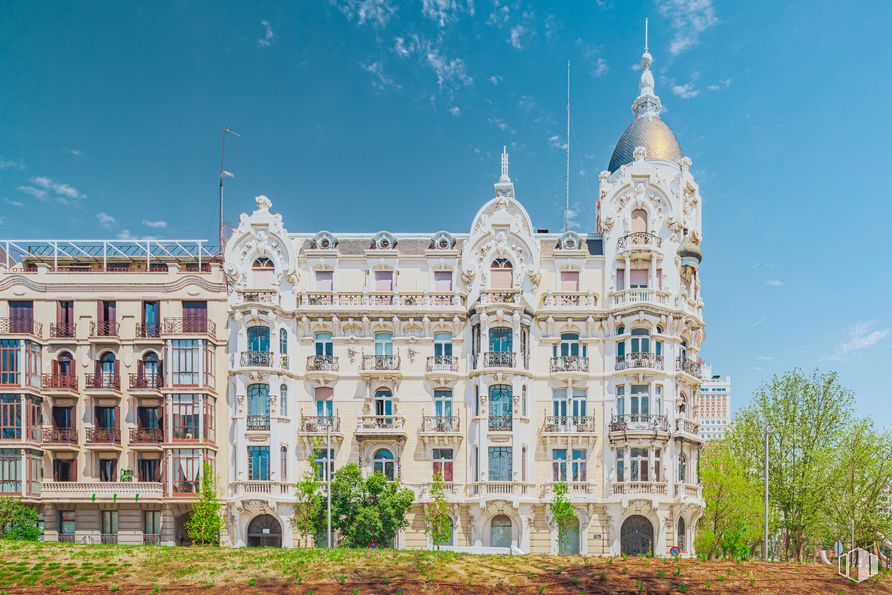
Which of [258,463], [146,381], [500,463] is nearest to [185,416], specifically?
[146,381]

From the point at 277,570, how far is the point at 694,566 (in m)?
20.2

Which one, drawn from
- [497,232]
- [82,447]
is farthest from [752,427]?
[82,447]

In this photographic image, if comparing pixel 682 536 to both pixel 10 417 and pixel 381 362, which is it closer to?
pixel 381 362

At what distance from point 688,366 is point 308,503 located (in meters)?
28.5

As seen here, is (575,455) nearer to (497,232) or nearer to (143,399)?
(497,232)

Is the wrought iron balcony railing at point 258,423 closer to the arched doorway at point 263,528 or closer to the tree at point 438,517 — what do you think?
the arched doorway at point 263,528

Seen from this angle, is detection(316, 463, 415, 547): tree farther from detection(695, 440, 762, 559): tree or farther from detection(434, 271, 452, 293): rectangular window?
detection(695, 440, 762, 559): tree

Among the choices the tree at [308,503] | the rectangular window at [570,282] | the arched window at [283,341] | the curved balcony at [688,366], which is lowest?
the tree at [308,503]

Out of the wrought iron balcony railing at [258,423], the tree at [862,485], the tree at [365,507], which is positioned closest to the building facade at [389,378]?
the wrought iron balcony railing at [258,423]

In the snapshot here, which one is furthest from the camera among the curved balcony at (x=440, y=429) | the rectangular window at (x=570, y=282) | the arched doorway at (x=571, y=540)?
the rectangular window at (x=570, y=282)

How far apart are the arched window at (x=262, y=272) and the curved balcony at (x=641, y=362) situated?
25.8m

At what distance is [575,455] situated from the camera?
5578 centimetres

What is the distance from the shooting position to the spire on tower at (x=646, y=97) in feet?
208

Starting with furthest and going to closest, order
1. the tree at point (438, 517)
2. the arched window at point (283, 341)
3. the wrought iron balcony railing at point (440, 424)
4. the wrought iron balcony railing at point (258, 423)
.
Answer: the arched window at point (283, 341), the wrought iron balcony railing at point (440, 424), the wrought iron balcony railing at point (258, 423), the tree at point (438, 517)
